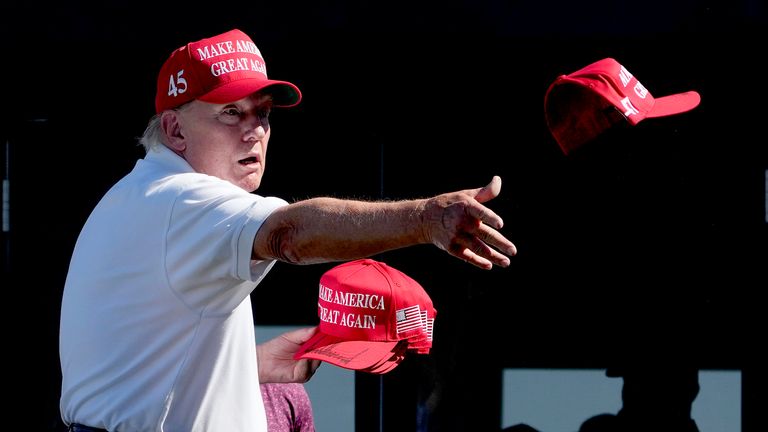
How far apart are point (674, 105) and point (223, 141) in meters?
1.29

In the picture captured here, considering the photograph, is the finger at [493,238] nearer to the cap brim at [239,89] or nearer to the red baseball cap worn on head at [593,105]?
the cap brim at [239,89]

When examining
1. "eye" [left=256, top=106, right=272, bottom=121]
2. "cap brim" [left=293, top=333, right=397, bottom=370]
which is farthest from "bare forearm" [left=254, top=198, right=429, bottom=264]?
"cap brim" [left=293, top=333, right=397, bottom=370]

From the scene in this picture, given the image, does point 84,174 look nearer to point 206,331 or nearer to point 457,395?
point 457,395

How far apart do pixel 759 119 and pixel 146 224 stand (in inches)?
116

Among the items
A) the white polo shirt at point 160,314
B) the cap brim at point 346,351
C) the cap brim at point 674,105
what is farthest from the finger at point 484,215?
the cap brim at point 346,351

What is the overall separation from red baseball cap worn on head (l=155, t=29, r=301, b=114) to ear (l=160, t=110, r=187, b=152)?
0.02 metres

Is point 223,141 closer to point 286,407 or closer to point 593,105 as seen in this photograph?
point 593,105

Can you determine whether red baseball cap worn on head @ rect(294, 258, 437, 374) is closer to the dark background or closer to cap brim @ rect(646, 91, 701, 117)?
the dark background

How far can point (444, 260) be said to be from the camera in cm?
470

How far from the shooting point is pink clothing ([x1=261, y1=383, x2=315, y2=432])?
3.72 meters

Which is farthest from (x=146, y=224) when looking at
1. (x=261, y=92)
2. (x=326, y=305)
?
(x=326, y=305)

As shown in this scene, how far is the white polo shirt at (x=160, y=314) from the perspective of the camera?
209 centimetres

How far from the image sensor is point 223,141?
8.27 ft

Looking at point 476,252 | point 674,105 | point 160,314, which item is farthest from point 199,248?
point 674,105
